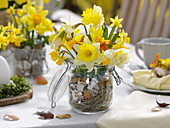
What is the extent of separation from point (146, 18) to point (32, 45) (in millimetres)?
1237

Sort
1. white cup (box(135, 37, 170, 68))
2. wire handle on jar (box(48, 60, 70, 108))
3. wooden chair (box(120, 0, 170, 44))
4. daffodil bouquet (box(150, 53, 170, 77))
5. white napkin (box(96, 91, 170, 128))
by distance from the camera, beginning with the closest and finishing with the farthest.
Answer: white napkin (box(96, 91, 170, 128)) → wire handle on jar (box(48, 60, 70, 108)) → daffodil bouquet (box(150, 53, 170, 77)) → white cup (box(135, 37, 170, 68)) → wooden chair (box(120, 0, 170, 44))

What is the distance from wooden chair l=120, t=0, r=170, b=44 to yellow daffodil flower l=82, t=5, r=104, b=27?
4.51 feet

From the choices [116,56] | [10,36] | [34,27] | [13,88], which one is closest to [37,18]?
[34,27]

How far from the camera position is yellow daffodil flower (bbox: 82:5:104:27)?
3.12ft

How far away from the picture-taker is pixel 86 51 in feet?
2.99

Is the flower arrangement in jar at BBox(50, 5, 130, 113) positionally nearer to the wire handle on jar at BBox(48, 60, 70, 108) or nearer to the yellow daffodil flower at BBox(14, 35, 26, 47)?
the wire handle on jar at BBox(48, 60, 70, 108)

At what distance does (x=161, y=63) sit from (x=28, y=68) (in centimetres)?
46

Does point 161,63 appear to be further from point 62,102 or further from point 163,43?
point 62,102

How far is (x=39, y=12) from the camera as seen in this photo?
1300 millimetres

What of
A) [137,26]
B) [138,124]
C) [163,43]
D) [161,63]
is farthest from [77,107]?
[137,26]

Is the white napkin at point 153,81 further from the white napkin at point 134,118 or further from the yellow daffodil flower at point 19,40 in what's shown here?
the yellow daffodil flower at point 19,40

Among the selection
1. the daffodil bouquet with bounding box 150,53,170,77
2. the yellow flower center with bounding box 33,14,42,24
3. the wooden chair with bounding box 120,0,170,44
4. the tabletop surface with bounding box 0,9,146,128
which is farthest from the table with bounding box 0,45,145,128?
the wooden chair with bounding box 120,0,170,44

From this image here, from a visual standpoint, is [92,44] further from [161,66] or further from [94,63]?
[161,66]

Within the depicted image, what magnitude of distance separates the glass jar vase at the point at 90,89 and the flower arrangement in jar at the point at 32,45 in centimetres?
34
